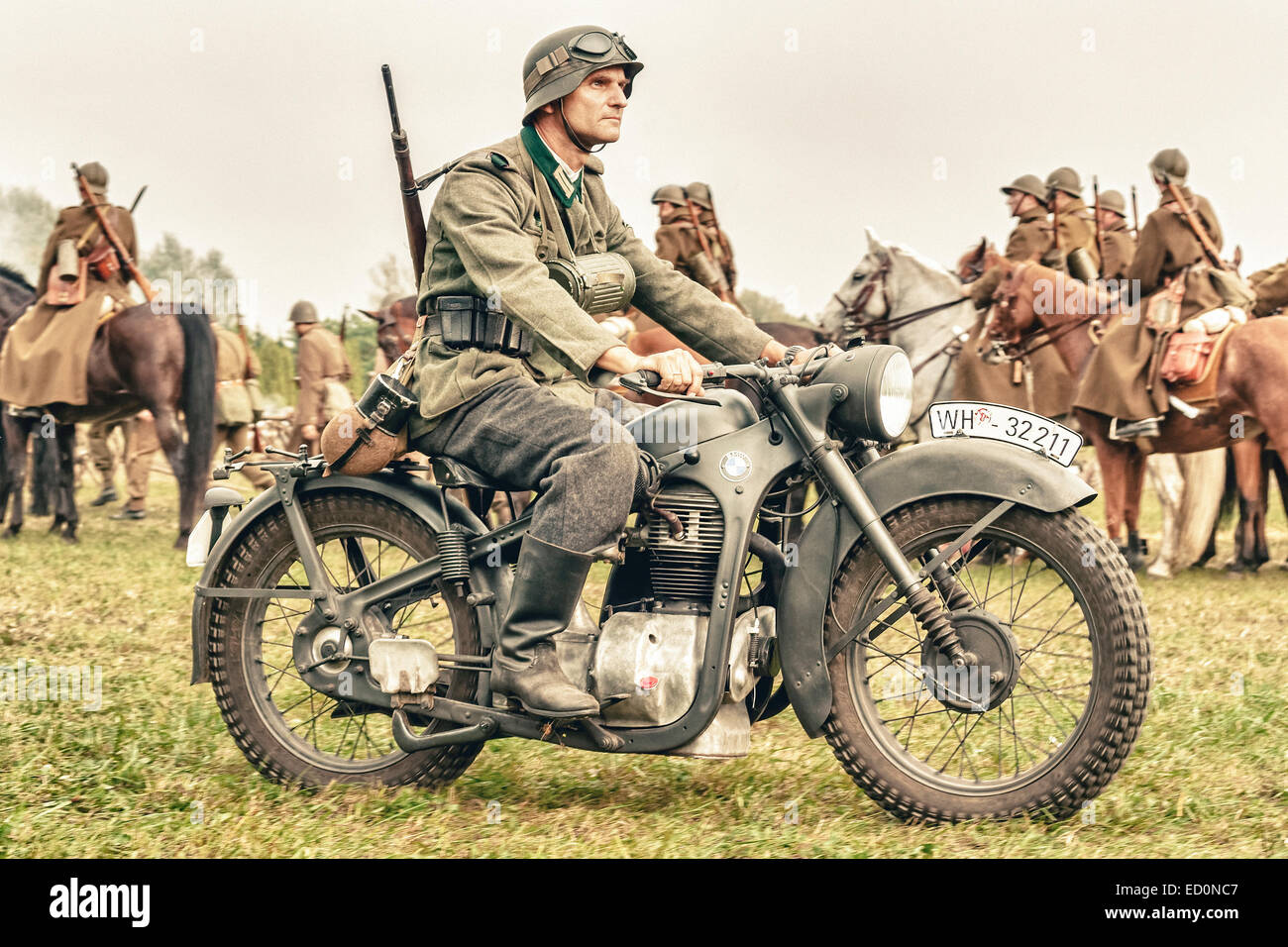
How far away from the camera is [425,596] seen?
14.0ft

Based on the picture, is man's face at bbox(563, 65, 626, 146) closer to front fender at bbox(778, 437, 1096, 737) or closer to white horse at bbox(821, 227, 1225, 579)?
front fender at bbox(778, 437, 1096, 737)

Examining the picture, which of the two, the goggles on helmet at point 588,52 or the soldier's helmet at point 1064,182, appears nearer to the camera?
the goggles on helmet at point 588,52

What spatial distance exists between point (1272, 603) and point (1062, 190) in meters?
4.97

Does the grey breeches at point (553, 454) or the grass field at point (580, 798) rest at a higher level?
the grey breeches at point (553, 454)

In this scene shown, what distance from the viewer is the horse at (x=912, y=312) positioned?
12.0 metres

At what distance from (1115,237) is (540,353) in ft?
34.0

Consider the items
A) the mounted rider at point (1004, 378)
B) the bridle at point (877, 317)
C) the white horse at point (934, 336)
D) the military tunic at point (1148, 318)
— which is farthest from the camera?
the bridle at point (877, 317)

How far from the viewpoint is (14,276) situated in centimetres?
1370

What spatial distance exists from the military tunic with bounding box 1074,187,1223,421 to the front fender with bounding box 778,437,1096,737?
7.03 m

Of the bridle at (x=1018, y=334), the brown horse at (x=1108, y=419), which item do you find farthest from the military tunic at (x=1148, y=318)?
the bridle at (x=1018, y=334)

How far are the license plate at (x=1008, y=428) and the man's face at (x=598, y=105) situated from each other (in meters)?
1.16

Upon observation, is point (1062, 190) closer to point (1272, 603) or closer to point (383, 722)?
point (1272, 603)

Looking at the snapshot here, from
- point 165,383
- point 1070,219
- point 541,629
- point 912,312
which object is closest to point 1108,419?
point 912,312

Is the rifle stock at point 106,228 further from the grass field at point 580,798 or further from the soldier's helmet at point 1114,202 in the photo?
the soldier's helmet at point 1114,202
